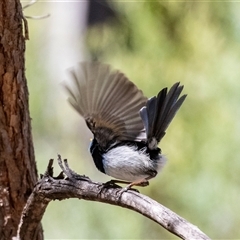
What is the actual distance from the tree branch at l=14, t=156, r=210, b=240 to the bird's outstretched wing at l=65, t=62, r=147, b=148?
178mm

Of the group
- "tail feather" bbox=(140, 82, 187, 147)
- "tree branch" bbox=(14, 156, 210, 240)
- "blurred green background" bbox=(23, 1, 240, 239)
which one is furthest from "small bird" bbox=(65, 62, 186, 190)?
"blurred green background" bbox=(23, 1, 240, 239)

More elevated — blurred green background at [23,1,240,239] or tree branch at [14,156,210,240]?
blurred green background at [23,1,240,239]

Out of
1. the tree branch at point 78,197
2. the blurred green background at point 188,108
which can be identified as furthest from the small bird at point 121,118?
the blurred green background at point 188,108

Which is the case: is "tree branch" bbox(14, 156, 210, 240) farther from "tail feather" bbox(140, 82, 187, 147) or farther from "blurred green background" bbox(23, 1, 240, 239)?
"blurred green background" bbox(23, 1, 240, 239)

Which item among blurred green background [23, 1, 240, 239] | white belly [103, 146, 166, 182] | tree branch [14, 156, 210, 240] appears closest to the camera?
tree branch [14, 156, 210, 240]

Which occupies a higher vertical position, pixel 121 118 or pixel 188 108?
pixel 188 108

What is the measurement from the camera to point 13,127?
1.33 m

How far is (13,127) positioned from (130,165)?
1.14 feet

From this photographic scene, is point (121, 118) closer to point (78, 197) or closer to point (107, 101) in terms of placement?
point (107, 101)

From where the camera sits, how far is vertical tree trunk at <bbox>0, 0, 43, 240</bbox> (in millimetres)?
1274

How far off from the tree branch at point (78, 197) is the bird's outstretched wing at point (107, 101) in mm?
178

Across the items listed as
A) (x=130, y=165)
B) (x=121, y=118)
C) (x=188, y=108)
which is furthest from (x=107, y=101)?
(x=188, y=108)

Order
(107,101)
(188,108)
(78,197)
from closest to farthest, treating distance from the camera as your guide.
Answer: (78,197), (107,101), (188,108)

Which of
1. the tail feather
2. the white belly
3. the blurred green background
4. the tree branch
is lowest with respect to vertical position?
the tree branch
